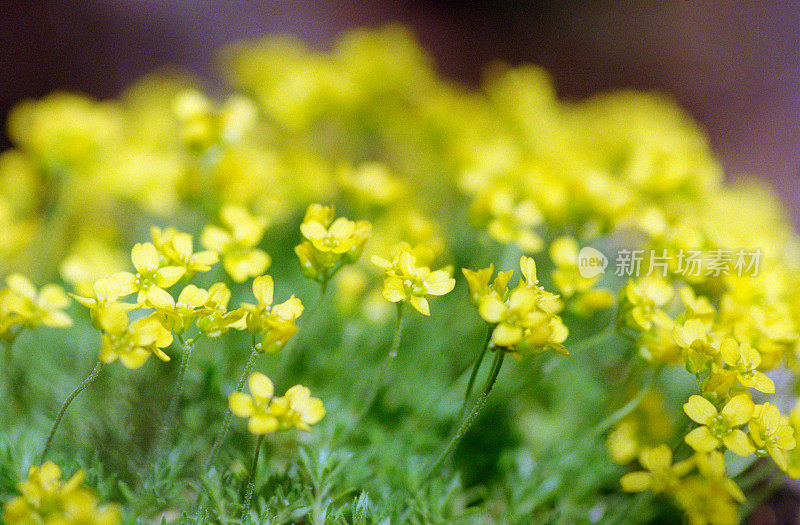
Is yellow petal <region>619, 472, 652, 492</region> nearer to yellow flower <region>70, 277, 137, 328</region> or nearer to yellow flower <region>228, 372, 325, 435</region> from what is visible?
yellow flower <region>228, 372, 325, 435</region>

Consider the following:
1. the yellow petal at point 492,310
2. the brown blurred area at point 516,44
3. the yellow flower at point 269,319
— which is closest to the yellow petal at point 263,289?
the yellow flower at point 269,319

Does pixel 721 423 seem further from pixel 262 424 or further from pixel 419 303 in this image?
pixel 262 424

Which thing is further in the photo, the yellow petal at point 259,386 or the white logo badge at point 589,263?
the white logo badge at point 589,263

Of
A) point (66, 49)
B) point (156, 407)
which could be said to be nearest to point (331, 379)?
point (156, 407)

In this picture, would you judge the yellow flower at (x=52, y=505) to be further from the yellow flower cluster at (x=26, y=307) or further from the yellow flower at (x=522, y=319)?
the yellow flower at (x=522, y=319)

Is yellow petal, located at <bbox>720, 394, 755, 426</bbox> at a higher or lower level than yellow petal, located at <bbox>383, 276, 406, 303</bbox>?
lower

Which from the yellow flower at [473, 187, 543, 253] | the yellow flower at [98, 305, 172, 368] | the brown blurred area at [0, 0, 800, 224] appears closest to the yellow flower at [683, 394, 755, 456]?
the yellow flower at [473, 187, 543, 253]
